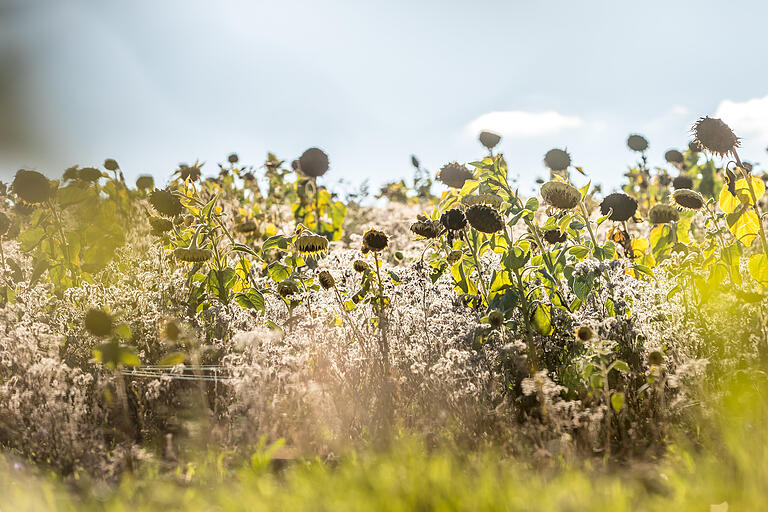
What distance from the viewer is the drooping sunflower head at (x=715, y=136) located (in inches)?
104

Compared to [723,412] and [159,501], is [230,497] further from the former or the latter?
[723,412]

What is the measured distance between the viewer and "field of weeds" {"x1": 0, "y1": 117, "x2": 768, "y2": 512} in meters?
1.82

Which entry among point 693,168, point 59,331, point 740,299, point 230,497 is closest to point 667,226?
point 740,299

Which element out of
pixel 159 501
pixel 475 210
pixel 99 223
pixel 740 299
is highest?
pixel 99 223

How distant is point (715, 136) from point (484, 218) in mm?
1059

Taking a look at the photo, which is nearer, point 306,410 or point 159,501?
point 159,501

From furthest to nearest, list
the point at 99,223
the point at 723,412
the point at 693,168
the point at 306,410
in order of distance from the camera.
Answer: the point at 693,168, the point at 99,223, the point at 306,410, the point at 723,412

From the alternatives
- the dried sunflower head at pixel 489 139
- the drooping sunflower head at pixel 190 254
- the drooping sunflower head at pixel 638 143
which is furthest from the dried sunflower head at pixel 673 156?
the drooping sunflower head at pixel 190 254

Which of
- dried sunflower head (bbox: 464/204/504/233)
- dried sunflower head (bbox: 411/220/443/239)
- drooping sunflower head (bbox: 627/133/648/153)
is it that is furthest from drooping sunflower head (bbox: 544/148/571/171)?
drooping sunflower head (bbox: 627/133/648/153)

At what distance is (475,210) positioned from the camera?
101 inches

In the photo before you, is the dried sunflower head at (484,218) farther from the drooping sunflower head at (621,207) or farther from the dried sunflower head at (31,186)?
the dried sunflower head at (31,186)

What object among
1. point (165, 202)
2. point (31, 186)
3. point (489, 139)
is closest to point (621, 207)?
point (489, 139)

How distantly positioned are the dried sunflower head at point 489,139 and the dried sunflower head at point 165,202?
62.1 inches

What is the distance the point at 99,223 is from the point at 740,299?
395cm
